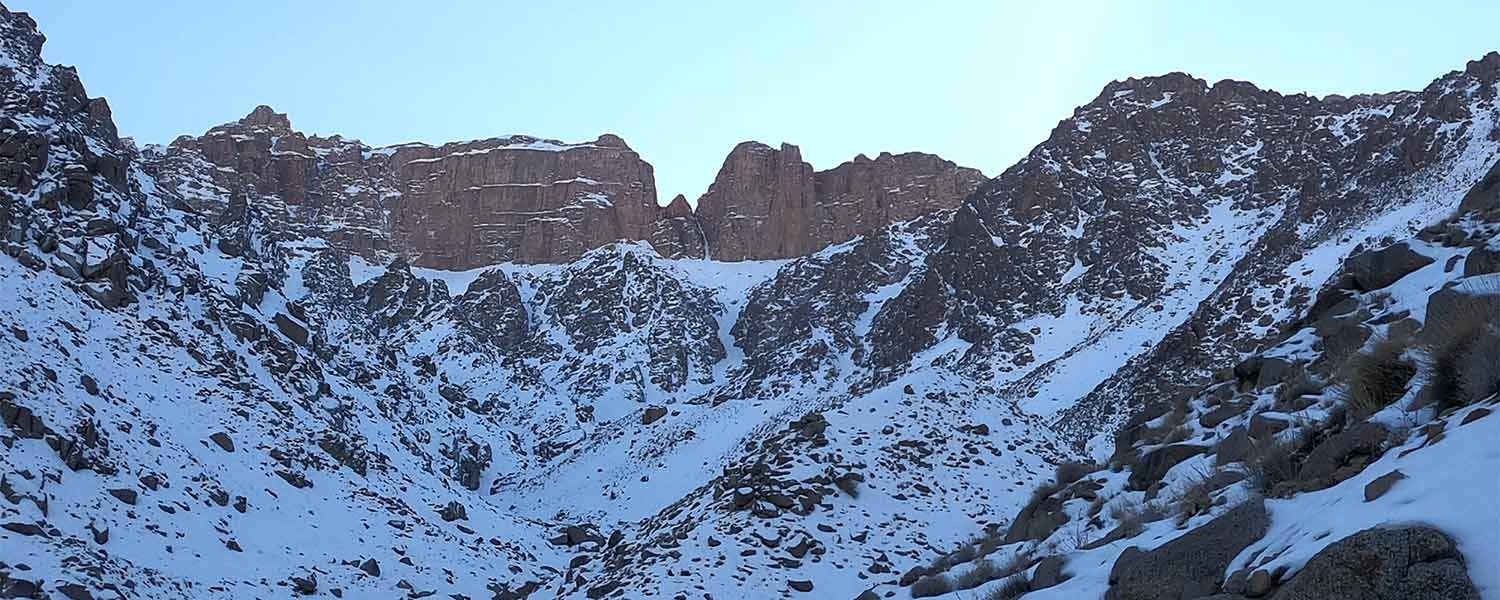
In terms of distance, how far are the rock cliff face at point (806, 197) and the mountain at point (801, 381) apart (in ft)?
25.6

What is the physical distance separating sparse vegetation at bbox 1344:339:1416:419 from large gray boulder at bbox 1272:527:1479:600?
11.8 feet

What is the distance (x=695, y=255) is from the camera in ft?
535

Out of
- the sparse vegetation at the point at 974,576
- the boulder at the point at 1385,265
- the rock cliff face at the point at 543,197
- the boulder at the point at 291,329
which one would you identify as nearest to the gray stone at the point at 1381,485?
the sparse vegetation at the point at 974,576

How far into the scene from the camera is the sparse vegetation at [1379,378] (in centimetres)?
859

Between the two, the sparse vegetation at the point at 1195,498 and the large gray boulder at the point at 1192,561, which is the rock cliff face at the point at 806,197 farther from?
the large gray boulder at the point at 1192,561

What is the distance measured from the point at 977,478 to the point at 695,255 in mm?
137493

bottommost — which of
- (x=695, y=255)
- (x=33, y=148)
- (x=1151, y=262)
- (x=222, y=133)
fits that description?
(x=1151, y=262)

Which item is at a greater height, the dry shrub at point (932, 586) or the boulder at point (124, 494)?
the boulder at point (124, 494)

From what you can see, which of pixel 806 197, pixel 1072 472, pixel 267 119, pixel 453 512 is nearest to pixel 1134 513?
pixel 1072 472

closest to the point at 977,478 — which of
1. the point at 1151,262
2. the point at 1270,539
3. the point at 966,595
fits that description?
the point at 966,595

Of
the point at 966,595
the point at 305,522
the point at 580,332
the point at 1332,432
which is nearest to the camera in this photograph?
the point at 1332,432

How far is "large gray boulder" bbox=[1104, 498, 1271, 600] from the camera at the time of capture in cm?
657

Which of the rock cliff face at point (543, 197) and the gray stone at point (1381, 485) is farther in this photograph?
the rock cliff face at point (543, 197)

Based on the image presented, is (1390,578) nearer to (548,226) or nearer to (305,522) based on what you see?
(305,522)
